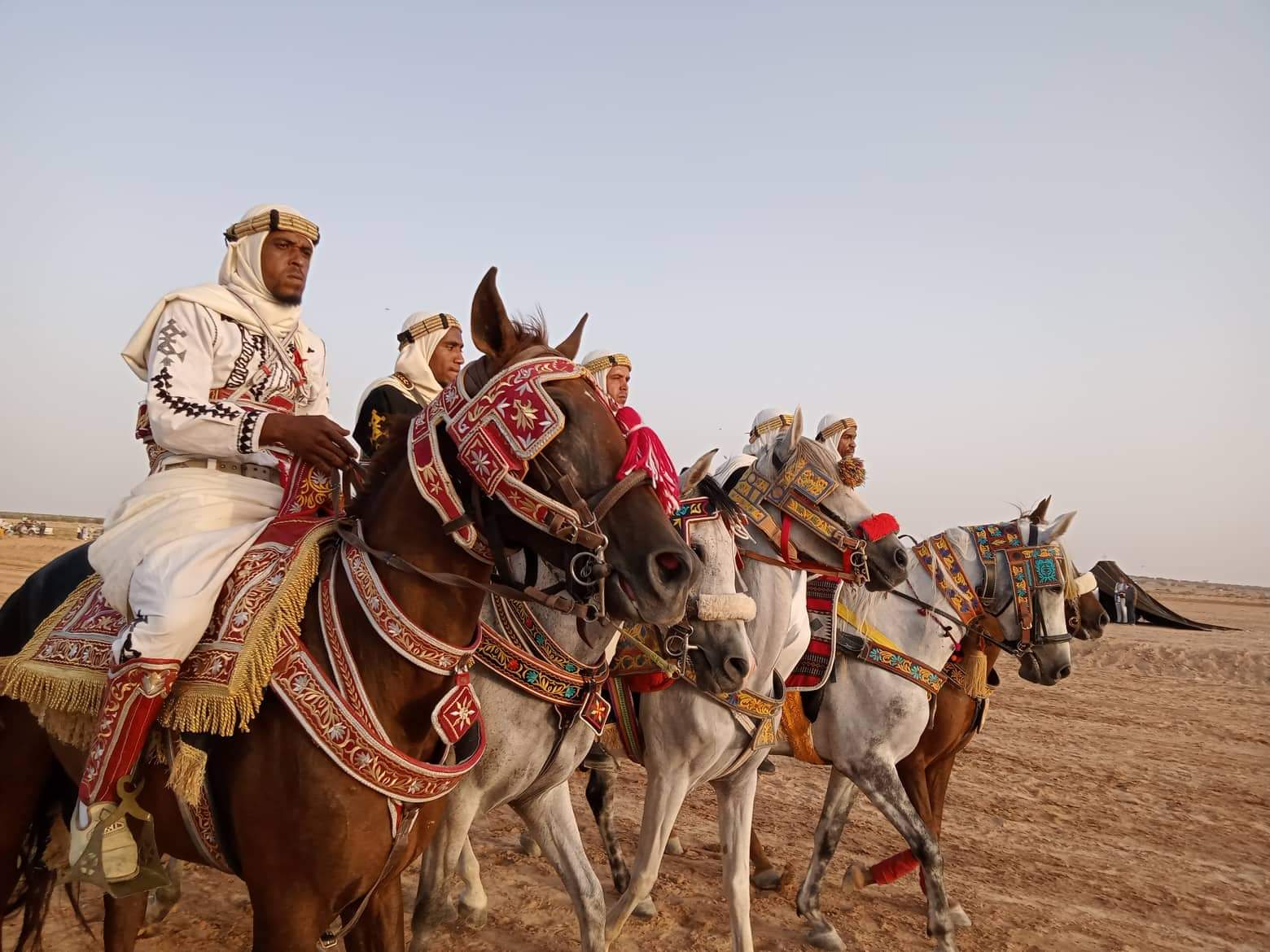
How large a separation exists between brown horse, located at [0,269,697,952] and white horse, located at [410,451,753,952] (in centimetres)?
100

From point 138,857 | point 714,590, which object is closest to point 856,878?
point 714,590

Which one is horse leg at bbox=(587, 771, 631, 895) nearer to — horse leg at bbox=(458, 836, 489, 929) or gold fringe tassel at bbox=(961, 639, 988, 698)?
horse leg at bbox=(458, 836, 489, 929)

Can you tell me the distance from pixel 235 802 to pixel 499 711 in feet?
4.72

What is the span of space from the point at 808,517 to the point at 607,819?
9.39ft

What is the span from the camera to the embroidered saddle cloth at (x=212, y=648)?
2.49 meters

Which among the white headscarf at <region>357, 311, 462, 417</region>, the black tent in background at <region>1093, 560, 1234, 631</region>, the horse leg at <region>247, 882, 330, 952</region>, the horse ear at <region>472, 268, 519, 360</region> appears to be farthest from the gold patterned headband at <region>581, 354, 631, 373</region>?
the black tent in background at <region>1093, 560, 1234, 631</region>

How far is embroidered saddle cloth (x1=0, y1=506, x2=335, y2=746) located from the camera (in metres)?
2.49

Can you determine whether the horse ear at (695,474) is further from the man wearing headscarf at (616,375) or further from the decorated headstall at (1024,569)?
the decorated headstall at (1024,569)

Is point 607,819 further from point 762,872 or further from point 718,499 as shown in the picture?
point 718,499

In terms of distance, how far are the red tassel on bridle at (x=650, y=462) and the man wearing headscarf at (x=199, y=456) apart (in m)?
0.98

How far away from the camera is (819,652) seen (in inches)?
225

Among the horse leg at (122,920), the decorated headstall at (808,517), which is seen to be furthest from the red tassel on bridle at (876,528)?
the horse leg at (122,920)

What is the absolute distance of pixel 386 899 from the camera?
2844 millimetres

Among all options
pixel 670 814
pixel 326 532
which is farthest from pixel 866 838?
pixel 326 532
